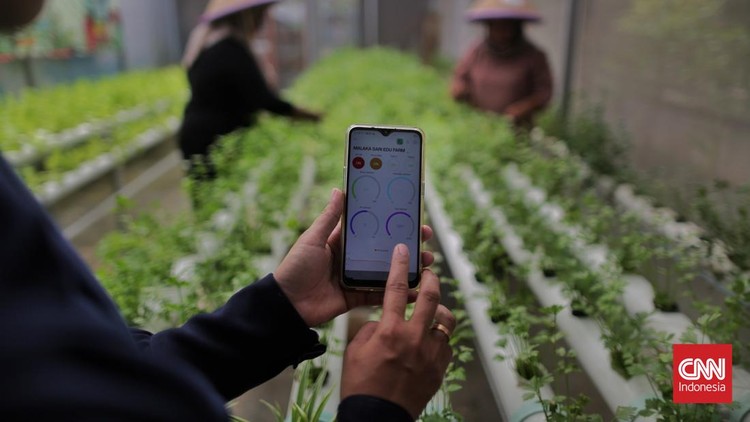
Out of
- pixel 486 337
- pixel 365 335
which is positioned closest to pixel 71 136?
pixel 486 337

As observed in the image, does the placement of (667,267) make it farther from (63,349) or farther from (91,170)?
(91,170)

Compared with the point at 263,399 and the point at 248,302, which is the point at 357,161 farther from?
the point at 263,399

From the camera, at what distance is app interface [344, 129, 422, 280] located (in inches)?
34.5

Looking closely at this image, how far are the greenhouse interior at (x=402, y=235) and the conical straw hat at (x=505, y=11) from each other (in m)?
0.02

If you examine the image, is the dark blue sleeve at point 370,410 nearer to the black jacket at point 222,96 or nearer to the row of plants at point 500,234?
the row of plants at point 500,234

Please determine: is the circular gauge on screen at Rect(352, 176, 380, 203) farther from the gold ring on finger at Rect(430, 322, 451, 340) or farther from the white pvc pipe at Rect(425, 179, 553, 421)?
the white pvc pipe at Rect(425, 179, 553, 421)

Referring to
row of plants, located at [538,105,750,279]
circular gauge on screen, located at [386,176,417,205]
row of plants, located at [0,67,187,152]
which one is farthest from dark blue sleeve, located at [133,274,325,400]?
row of plants, located at [0,67,187,152]

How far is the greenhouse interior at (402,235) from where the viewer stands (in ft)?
1.85

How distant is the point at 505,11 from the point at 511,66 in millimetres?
301

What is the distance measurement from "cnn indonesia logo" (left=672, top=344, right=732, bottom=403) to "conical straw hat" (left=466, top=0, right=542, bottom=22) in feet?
8.09

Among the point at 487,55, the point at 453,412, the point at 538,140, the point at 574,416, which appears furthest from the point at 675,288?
the point at 487,55

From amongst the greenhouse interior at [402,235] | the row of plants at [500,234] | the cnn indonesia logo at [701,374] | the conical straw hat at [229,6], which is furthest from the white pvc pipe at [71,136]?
the cnn indonesia logo at [701,374]

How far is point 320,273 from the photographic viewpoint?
866 millimetres

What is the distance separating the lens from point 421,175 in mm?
888
